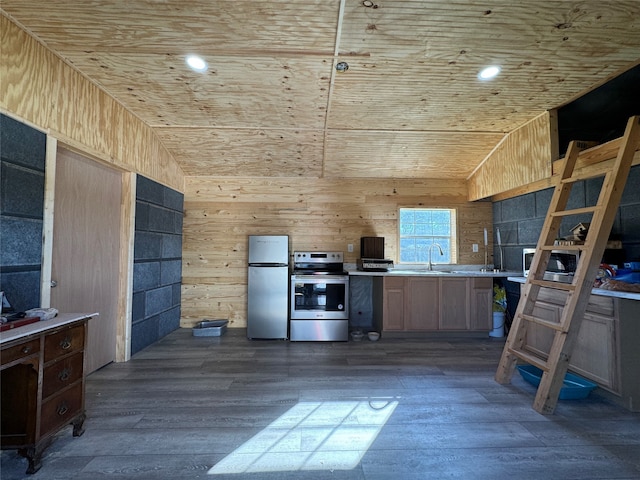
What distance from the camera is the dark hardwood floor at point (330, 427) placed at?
1.59 meters

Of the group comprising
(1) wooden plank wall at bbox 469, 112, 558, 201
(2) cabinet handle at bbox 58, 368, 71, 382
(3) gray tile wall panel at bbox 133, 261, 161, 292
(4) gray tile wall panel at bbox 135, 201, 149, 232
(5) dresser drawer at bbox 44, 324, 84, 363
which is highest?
(1) wooden plank wall at bbox 469, 112, 558, 201

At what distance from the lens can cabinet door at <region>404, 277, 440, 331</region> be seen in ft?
13.1

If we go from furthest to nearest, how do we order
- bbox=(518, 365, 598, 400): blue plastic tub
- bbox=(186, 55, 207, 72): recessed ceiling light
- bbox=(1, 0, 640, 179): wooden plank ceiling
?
bbox=(186, 55, 207, 72): recessed ceiling light → bbox=(518, 365, 598, 400): blue plastic tub → bbox=(1, 0, 640, 179): wooden plank ceiling

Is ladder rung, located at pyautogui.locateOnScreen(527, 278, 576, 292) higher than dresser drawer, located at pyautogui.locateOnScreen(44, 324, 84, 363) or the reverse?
higher

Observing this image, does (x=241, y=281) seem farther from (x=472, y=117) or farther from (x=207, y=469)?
(x=472, y=117)

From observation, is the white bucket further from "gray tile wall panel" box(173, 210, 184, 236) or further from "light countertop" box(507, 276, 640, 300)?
"gray tile wall panel" box(173, 210, 184, 236)

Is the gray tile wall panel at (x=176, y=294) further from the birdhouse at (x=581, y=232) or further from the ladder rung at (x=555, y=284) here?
the birdhouse at (x=581, y=232)

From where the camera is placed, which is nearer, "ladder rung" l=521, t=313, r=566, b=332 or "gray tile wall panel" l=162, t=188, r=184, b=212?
"ladder rung" l=521, t=313, r=566, b=332

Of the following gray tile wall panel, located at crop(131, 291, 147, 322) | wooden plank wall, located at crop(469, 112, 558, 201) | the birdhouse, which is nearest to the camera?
the birdhouse

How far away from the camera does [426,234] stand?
4.77m

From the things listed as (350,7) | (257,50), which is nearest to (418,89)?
(350,7)

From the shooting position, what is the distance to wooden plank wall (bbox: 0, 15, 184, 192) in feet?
6.23

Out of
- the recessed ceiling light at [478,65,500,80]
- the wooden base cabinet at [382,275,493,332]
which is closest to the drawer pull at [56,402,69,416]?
the wooden base cabinet at [382,275,493,332]

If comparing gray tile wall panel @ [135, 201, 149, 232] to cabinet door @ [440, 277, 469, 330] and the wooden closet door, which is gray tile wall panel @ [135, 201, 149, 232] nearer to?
the wooden closet door
